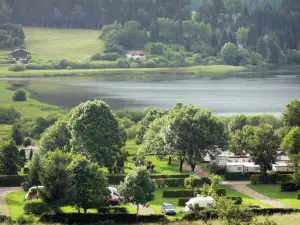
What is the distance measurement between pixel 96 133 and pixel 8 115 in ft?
102

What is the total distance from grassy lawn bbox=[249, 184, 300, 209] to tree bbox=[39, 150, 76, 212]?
1206 centimetres

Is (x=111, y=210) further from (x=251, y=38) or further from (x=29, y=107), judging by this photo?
(x=251, y=38)

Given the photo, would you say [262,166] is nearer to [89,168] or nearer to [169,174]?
[169,174]

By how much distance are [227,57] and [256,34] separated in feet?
56.4

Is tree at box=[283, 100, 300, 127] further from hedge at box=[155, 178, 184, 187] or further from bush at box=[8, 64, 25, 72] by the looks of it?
bush at box=[8, 64, 25, 72]

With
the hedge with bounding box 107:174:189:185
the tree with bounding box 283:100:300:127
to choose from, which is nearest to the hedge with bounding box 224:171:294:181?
Result: the hedge with bounding box 107:174:189:185

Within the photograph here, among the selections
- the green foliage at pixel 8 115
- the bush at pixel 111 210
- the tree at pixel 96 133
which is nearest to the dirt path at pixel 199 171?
the tree at pixel 96 133

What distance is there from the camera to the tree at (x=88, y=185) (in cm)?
4106

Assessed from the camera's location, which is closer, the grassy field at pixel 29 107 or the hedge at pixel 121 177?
the hedge at pixel 121 177

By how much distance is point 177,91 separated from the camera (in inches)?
4761

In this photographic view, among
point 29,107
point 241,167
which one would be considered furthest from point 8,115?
point 241,167

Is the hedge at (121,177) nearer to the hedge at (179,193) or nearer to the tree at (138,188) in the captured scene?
the hedge at (179,193)

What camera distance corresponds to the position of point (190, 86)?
13038 cm

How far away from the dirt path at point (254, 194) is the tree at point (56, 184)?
1119 cm
